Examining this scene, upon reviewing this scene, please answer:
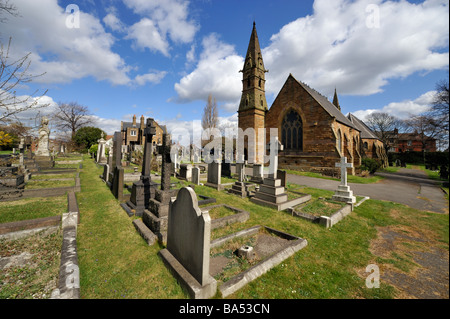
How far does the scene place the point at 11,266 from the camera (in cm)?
315

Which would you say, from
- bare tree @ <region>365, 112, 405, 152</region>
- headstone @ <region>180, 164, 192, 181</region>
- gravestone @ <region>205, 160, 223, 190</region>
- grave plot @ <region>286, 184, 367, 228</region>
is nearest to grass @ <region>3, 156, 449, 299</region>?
grave plot @ <region>286, 184, 367, 228</region>

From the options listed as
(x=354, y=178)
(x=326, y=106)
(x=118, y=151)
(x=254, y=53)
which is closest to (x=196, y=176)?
(x=118, y=151)

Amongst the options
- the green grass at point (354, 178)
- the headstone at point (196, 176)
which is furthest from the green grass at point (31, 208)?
the green grass at point (354, 178)

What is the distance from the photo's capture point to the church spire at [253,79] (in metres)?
23.2

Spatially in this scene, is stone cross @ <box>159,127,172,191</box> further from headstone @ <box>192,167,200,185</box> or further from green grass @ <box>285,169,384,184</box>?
green grass @ <box>285,169,384,184</box>

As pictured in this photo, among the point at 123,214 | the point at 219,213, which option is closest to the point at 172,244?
the point at 219,213

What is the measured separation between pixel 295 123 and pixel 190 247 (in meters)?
19.9

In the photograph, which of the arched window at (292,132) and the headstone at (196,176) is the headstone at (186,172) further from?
the arched window at (292,132)

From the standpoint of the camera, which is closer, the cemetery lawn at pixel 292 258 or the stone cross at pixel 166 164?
the cemetery lawn at pixel 292 258

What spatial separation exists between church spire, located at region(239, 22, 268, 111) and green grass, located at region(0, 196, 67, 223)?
67.7 feet

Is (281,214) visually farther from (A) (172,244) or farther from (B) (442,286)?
(A) (172,244)

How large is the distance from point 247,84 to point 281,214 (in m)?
21.9

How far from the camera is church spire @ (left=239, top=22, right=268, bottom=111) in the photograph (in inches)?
915

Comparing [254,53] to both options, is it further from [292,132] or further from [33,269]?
[33,269]
